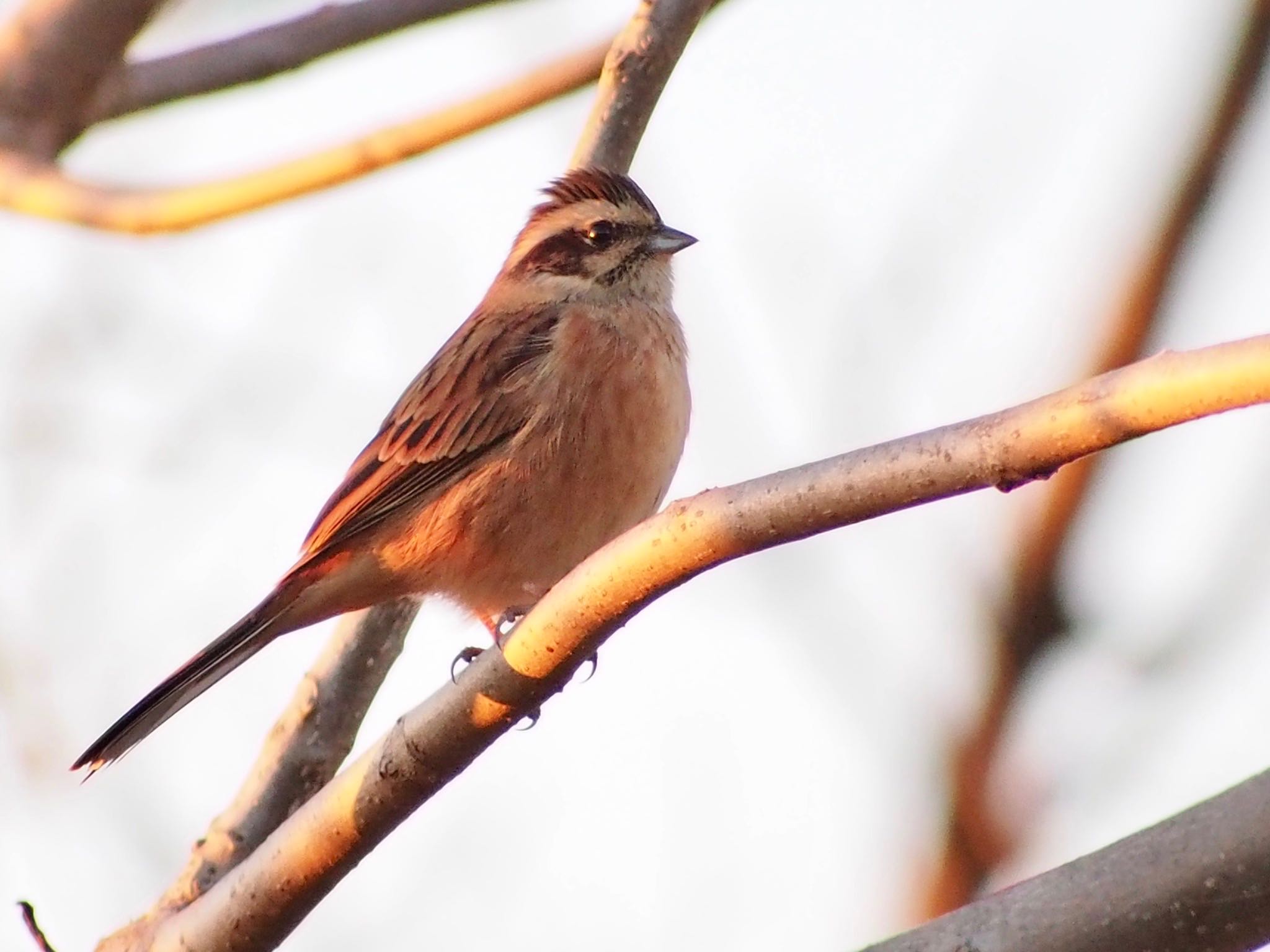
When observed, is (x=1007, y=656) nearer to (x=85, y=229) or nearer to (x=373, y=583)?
(x=373, y=583)

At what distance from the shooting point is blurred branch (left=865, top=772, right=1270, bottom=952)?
2805mm

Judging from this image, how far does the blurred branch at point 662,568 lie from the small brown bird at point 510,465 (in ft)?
4.90

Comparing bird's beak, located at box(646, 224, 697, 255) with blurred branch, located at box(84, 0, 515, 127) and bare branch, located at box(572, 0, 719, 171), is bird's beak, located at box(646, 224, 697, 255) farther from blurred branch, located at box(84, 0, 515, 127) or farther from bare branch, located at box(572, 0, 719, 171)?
blurred branch, located at box(84, 0, 515, 127)

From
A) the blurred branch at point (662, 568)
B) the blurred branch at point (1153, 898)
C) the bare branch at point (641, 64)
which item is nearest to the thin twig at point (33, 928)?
the blurred branch at point (662, 568)

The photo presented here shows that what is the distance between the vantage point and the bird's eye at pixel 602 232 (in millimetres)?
6598

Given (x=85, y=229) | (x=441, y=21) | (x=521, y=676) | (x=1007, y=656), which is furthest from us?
(x=441, y=21)

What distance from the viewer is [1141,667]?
4125 millimetres

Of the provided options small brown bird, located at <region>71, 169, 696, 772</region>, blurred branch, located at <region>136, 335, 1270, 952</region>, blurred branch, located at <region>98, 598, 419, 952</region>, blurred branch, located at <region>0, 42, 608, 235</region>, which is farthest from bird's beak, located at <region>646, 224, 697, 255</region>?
blurred branch, located at <region>136, 335, 1270, 952</region>

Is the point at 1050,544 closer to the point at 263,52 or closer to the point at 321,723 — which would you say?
the point at 321,723

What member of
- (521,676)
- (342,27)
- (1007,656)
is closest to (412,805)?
(521,676)

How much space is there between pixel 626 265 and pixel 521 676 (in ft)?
10.2

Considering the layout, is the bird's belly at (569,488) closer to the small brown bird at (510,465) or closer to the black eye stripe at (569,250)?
the small brown bird at (510,465)

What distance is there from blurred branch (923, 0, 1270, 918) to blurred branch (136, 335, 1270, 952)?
0.99 meters

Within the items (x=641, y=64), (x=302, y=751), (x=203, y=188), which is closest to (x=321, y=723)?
(x=302, y=751)
